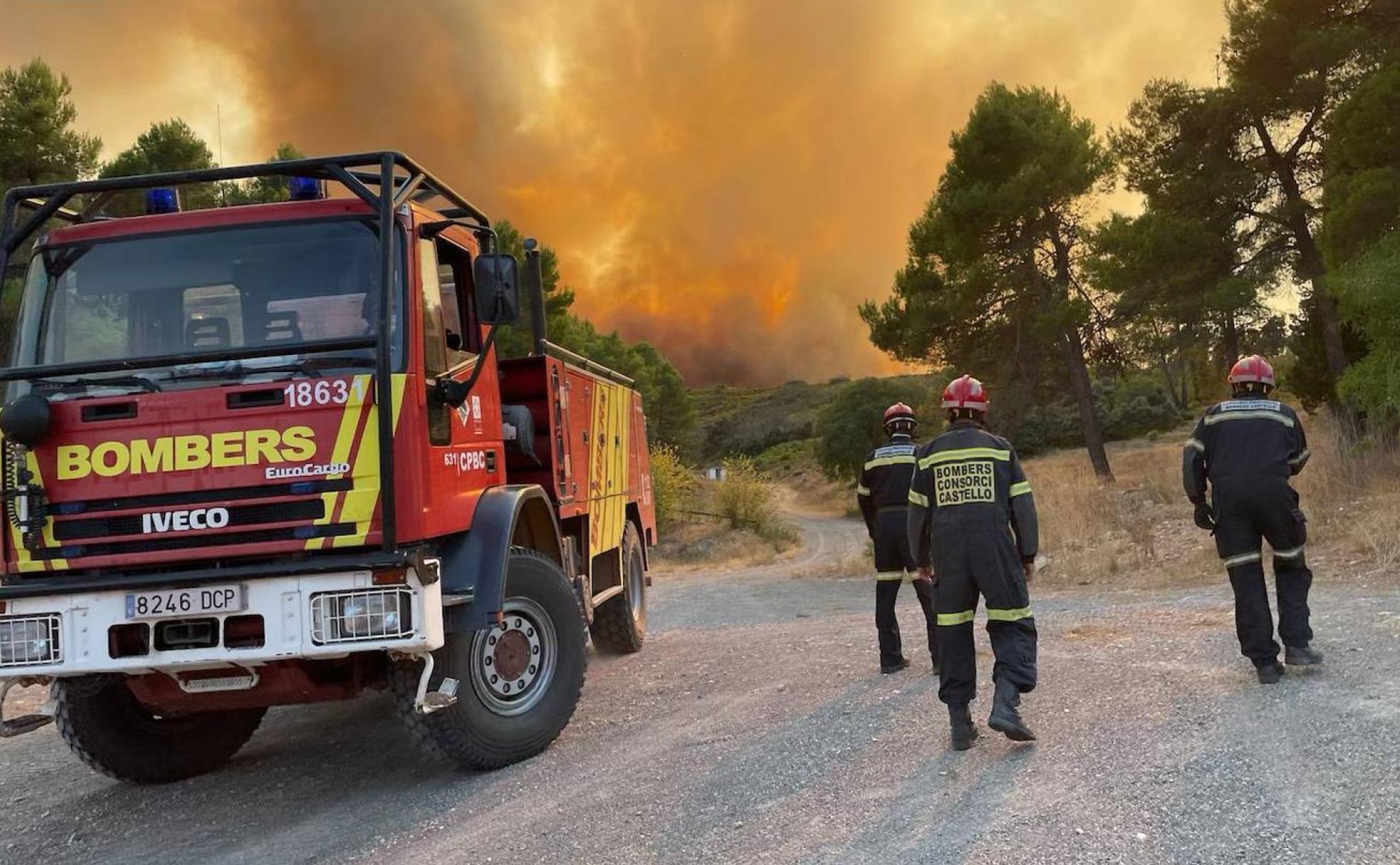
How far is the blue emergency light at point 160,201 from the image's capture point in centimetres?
506

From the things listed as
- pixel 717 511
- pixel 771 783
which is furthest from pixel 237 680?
pixel 717 511

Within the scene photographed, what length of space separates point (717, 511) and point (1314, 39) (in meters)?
24.1

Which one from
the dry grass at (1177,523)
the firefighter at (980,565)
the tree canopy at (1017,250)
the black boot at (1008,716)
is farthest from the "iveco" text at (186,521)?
the tree canopy at (1017,250)

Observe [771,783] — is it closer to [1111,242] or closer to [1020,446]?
[1111,242]

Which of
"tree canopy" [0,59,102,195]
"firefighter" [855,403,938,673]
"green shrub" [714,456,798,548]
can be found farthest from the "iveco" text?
"green shrub" [714,456,798,548]

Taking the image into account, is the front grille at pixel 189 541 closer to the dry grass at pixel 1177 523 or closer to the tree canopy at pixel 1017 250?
the dry grass at pixel 1177 523

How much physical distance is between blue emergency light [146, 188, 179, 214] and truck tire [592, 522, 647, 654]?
4613mm

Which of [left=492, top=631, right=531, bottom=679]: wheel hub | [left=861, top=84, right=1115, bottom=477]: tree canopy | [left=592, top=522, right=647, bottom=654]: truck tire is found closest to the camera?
[left=492, top=631, right=531, bottom=679]: wheel hub

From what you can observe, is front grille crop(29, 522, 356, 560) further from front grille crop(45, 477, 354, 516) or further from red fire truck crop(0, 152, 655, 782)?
front grille crop(45, 477, 354, 516)

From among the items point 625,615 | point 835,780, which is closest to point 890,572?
point 835,780

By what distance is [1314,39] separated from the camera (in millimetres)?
17203

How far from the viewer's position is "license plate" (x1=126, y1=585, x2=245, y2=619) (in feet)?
14.1

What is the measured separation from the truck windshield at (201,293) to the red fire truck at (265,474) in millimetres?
13

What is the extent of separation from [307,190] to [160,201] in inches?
32.5
